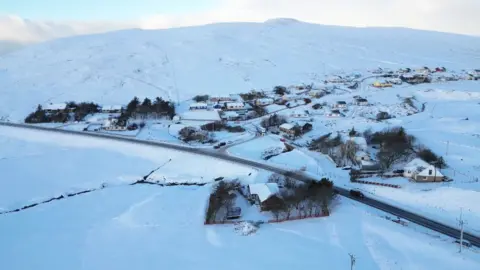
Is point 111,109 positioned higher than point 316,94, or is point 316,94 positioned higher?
point 316,94

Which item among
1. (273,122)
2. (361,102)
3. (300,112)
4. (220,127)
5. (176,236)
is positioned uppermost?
(361,102)

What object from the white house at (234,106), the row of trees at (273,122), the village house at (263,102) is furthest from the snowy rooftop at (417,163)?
the village house at (263,102)

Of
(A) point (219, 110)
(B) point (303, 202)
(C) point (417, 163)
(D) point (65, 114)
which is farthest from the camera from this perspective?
(A) point (219, 110)

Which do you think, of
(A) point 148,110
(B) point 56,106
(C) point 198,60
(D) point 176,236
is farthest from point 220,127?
(C) point 198,60

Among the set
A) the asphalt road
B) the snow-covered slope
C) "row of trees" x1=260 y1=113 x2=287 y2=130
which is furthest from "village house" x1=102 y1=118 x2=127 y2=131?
the snow-covered slope

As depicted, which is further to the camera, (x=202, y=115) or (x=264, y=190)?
(x=202, y=115)

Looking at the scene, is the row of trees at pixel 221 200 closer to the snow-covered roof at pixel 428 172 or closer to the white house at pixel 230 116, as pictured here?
the snow-covered roof at pixel 428 172

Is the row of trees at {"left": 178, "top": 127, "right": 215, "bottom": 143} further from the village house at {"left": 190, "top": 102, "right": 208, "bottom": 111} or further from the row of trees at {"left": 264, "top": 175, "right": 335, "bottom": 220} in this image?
the row of trees at {"left": 264, "top": 175, "right": 335, "bottom": 220}

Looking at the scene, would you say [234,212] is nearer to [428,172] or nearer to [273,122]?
[428,172]
